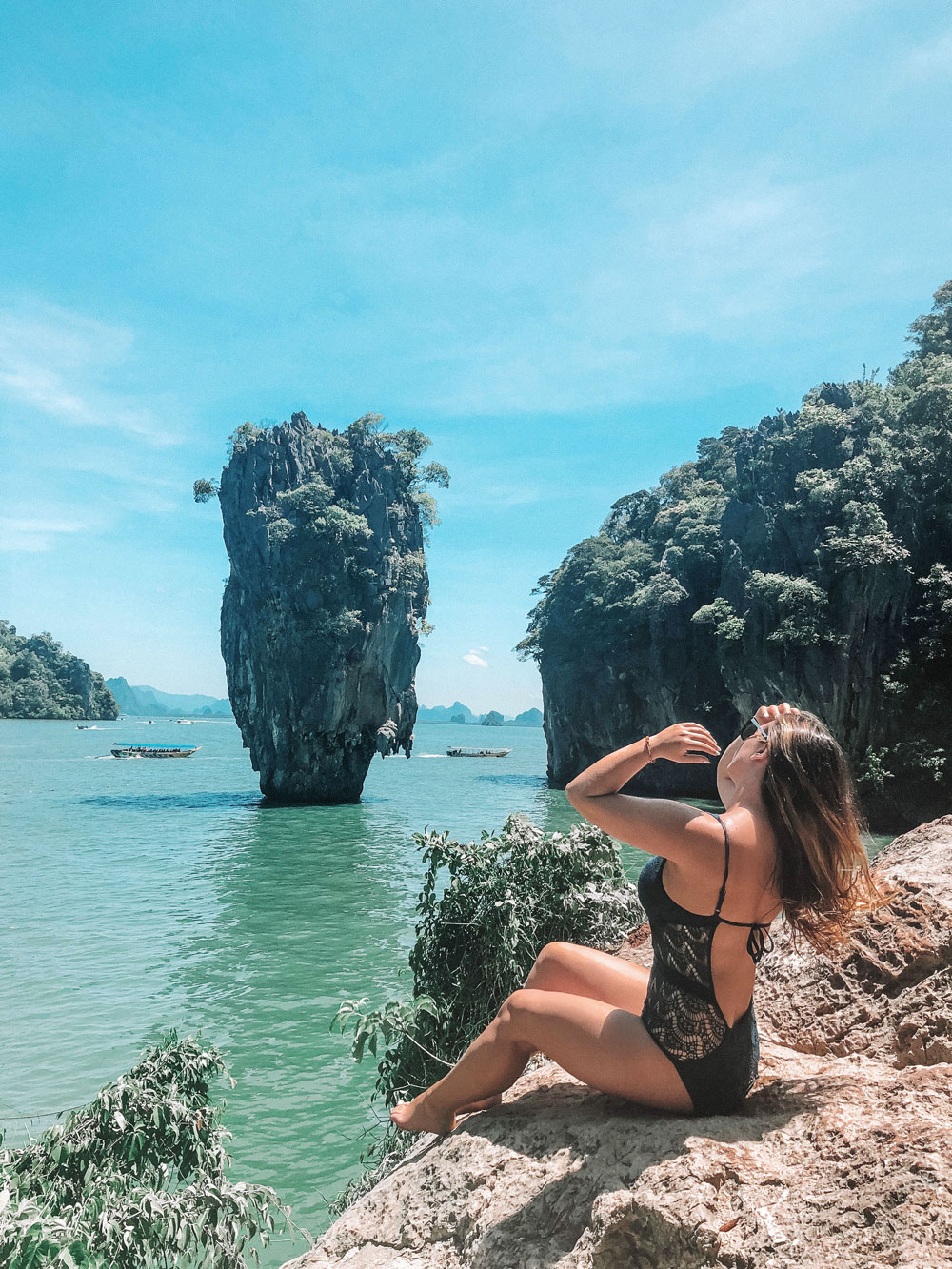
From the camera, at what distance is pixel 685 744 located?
2.44m

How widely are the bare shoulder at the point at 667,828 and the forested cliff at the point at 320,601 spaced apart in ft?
103

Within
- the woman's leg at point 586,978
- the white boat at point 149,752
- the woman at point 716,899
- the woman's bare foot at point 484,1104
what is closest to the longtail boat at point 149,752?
the white boat at point 149,752

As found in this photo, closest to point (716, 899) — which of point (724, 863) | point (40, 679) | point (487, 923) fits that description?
point (724, 863)

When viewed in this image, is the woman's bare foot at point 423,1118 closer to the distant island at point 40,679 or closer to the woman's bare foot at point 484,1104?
the woman's bare foot at point 484,1104

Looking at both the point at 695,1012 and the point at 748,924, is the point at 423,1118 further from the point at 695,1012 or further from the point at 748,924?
the point at 748,924

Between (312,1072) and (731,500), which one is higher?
(731,500)

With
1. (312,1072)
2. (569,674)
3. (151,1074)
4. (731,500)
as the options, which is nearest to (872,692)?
(731,500)

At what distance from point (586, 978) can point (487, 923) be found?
2.55m

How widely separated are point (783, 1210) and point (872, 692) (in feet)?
85.6

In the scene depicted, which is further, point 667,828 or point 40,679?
point 40,679

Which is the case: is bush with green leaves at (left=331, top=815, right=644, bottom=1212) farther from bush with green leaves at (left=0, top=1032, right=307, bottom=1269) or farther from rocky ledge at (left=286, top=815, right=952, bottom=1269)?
rocky ledge at (left=286, top=815, right=952, bottom=1269)

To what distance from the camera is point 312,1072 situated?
307 inches

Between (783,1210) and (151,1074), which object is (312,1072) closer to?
(151,1074)

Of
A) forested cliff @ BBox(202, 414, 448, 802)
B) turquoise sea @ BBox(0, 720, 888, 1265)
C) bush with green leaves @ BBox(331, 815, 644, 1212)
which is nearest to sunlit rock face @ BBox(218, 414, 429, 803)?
forested cliff @ BBox(202, 414, 448, 802)
